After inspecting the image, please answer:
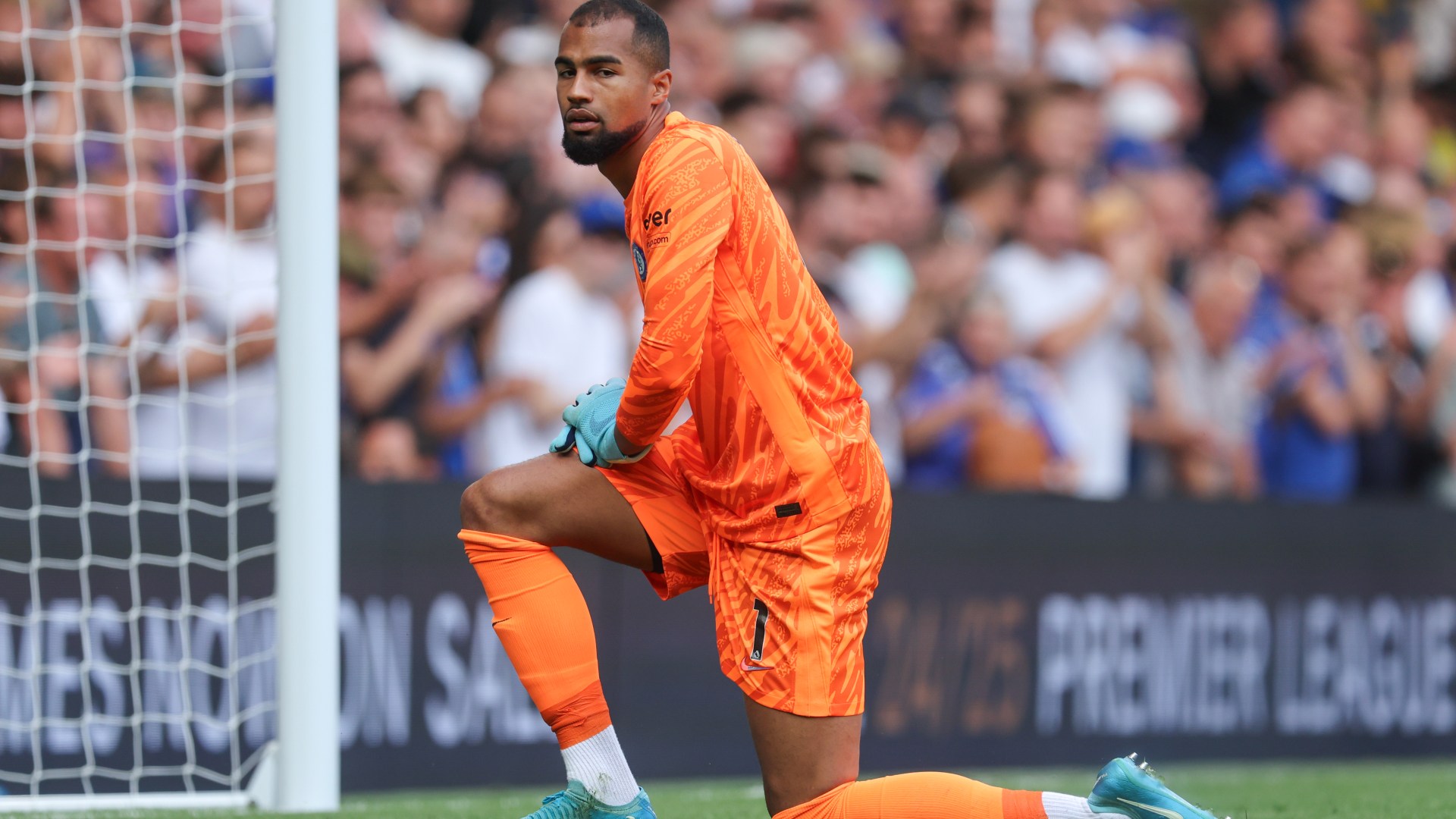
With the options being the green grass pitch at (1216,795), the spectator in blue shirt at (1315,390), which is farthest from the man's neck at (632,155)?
the spectator in blue shirt at (1315,390)

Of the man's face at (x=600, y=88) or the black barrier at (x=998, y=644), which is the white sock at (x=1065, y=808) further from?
the black barrier at (x=998, y=644)

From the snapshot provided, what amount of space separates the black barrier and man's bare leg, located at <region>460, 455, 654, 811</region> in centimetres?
277

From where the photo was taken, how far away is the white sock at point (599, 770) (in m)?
4.00

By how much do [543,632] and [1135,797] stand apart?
4.49 ft

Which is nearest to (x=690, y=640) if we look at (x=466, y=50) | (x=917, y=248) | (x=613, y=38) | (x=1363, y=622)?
(x=917, y=248)

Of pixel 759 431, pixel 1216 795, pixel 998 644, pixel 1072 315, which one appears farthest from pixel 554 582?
pixel 1072 315

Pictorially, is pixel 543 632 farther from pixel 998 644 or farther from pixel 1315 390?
pixel 1315 390

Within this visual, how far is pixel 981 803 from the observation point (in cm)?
364

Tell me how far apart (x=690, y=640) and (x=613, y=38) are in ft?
13.4

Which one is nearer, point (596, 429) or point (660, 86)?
point (660, 86)

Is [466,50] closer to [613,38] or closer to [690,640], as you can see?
[690,640]

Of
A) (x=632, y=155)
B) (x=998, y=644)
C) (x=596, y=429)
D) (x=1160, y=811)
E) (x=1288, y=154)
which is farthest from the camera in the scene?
(x=1288, y=154)

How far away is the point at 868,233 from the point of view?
26.7 ft

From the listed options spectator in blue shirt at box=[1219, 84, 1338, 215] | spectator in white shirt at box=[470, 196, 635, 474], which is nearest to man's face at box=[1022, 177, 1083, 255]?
spectator in blue shirt at box=[1219, 84, 1338, 215]
